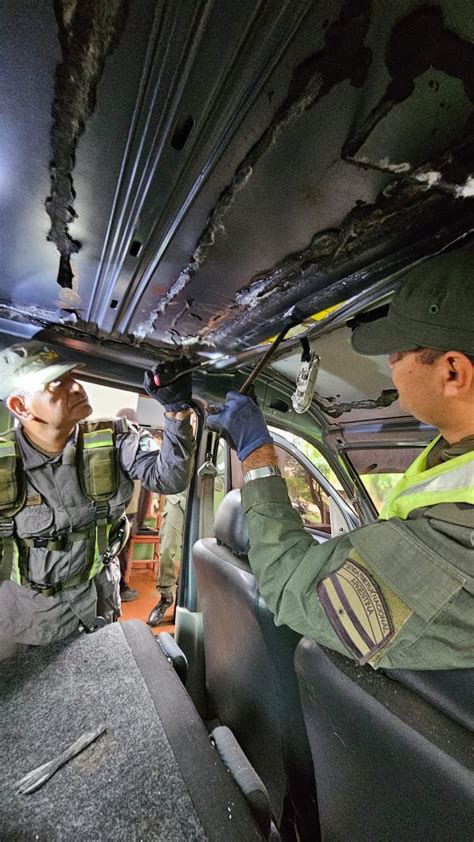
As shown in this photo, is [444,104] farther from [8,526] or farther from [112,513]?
[8,526]

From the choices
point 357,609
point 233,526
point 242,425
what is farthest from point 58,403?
point 357,609

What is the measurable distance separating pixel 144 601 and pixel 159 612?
79 centimetres

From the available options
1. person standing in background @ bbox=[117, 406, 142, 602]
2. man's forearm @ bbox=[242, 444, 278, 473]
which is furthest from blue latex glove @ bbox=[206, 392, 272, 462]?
person standing in background @ bbox=[117, 406, 142, 602]

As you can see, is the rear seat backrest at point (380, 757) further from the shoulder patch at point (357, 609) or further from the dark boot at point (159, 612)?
the dark boot at point (159, 612)

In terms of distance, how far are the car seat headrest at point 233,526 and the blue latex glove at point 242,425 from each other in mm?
387

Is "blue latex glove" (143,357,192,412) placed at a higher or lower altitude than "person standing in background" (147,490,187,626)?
higher

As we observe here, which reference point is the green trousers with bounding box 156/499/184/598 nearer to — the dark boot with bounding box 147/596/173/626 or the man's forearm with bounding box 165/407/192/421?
the dark boot with bounding box 147/596/173/626

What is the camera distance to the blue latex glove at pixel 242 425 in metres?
1.28

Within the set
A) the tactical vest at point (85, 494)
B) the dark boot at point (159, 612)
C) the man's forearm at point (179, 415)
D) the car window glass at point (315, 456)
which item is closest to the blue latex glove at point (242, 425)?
the man's forearm at point (179, 415)

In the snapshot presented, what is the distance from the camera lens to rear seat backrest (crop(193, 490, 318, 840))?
1.29 meters

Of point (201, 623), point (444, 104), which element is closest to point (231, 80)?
point (444, 104)

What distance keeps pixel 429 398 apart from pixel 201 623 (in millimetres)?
1919

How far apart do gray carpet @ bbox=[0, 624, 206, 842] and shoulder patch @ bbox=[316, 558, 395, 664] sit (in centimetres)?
72

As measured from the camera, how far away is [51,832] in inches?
35.8
